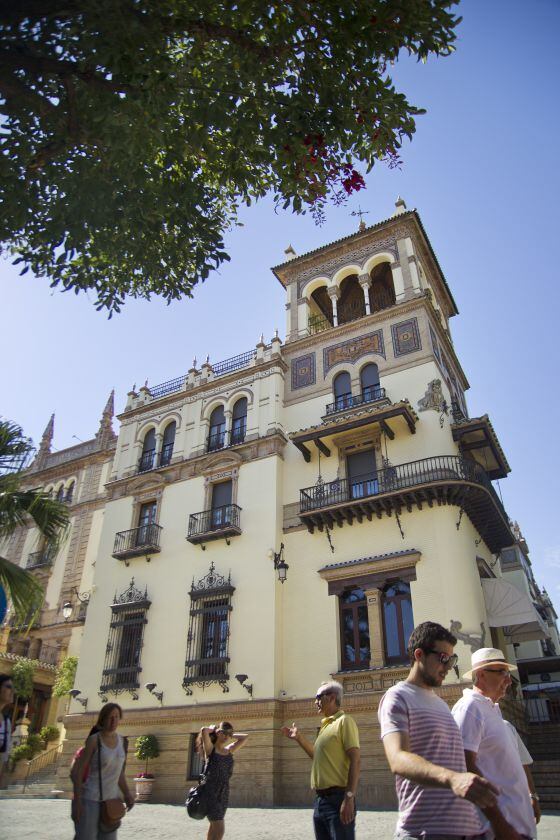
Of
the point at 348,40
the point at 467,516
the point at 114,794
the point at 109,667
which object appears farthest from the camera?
the point at 109,667

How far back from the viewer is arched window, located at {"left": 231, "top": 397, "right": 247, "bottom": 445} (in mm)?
23594

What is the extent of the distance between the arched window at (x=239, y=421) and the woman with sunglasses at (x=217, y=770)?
16.1m

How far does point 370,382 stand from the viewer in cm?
2191

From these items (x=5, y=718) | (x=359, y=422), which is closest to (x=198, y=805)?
(x=5, y=718)

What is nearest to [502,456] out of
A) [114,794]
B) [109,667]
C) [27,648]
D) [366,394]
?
[366,394]

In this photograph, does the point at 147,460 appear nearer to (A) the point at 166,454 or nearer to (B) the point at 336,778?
(A) the point at 166,454

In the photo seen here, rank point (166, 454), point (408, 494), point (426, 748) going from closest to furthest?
point (426, 748) → point (408, 494) → point (166, 454)

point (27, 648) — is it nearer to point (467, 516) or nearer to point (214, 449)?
point (214, 449)

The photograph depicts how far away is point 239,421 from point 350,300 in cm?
768

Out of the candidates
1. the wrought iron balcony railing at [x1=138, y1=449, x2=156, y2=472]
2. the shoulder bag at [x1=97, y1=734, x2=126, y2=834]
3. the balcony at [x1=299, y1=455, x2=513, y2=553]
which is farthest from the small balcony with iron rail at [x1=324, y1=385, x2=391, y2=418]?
the shoulder bag at [x1=97, y1=734, x2=126, y2=834]

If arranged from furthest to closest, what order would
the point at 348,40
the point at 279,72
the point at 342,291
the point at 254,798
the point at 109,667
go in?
the point at 342,291 → the point at 109,667 → the point at 254,798 → the point at 279,72 → the point at 348,40

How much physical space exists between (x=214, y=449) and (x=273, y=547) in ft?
18.7

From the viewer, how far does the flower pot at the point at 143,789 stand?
17.8m

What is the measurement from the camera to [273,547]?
65.7 ft
